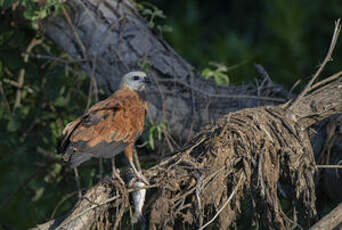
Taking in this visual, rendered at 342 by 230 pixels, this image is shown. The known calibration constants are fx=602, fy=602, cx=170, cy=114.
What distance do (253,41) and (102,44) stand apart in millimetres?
5342

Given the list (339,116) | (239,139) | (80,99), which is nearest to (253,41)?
(80,99)

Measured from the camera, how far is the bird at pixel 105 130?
12.2 ft

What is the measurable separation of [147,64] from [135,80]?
0.17m

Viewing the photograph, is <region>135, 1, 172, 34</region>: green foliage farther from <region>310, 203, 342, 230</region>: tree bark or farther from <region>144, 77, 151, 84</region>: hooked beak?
<region>310, 203, 342, 230</region>: tree bark

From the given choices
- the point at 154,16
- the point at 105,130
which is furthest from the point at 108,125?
the point at 154,16

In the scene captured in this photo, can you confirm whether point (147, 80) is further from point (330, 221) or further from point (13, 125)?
point (330, 221)

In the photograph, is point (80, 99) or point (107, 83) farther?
point (80, 99)

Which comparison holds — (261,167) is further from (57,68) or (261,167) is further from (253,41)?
(253,41)

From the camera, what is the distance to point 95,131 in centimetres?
381

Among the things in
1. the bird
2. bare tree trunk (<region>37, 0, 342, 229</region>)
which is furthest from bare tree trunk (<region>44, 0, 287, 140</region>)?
bare tree trunk (<region>37, 0, 342, 229</region>)

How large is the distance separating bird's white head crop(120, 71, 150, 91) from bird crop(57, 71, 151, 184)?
172mm

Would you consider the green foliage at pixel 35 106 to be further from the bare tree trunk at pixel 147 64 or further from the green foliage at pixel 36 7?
the green foliage at pixel 36 7

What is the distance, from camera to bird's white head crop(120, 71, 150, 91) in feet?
14.4

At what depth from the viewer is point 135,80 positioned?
4.39 meters
